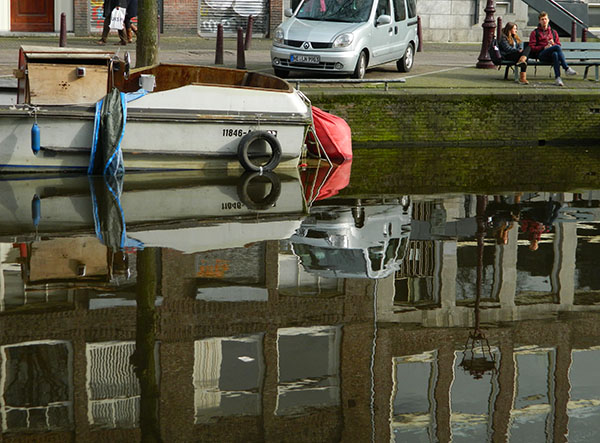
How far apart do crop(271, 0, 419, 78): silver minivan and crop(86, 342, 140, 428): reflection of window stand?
1240 centimetres

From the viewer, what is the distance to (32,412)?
5980 millimetres

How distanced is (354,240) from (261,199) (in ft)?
7.37

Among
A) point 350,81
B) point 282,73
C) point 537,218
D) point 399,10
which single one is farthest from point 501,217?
point 399,10

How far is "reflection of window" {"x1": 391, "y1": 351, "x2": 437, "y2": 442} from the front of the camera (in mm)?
5957

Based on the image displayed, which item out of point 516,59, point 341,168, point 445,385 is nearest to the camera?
point 445,385

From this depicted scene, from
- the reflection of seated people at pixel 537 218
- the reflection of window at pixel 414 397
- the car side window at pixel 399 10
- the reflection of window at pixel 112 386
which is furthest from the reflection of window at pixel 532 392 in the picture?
the car side window at pixel 399 10

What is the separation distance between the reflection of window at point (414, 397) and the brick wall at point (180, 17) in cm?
2274

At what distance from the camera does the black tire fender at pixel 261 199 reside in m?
12.1

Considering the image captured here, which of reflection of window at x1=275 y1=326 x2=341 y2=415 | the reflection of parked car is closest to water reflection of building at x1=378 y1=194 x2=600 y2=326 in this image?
the reflection of parked car

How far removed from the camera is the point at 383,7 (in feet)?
67.2

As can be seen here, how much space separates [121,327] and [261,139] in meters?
7.00

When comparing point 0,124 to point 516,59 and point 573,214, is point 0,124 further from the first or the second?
point 516,59

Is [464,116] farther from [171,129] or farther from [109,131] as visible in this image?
[109,131]

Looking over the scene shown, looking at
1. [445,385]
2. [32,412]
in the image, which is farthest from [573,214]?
[32,412]
